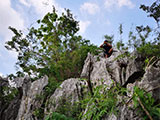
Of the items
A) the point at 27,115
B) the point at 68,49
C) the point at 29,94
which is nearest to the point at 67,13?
the point at 68,49

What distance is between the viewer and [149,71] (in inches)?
82.3

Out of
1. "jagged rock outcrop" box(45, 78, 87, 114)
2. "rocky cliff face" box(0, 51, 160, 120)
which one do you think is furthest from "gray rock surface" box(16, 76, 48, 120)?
"jagged rock outcrop" box(45, 78, 87, 114)

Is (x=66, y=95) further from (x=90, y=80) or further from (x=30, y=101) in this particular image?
(x=30, y=101)

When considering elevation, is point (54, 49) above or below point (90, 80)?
above

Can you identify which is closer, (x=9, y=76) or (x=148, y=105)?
(x=148, y=105)

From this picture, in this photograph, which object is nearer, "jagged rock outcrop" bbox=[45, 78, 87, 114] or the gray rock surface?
"jagged rock outcrop" bbox=[45, 78, 87, 114]

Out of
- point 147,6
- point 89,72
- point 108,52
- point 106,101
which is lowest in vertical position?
point 106,101

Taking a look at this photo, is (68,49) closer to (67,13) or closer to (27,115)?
(67,13)

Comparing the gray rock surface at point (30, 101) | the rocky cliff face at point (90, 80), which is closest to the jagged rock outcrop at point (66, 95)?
the rocky cliff face at point (90, 80)

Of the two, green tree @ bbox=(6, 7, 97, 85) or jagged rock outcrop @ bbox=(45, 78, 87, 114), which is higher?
green tree @ bbox=(6, 7, 97, 85)

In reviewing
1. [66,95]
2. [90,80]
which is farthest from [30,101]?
[90,80]

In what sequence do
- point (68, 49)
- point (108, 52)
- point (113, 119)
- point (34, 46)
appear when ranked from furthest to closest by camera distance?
point (34, 46) < point (68, 49) < point (108, 52) < point (113, 119)

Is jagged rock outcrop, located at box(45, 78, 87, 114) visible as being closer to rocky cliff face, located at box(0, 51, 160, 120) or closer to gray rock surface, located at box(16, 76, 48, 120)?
rocky cliff face, located at box(0, 51, 160, 120)

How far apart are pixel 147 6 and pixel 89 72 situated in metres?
7.41
